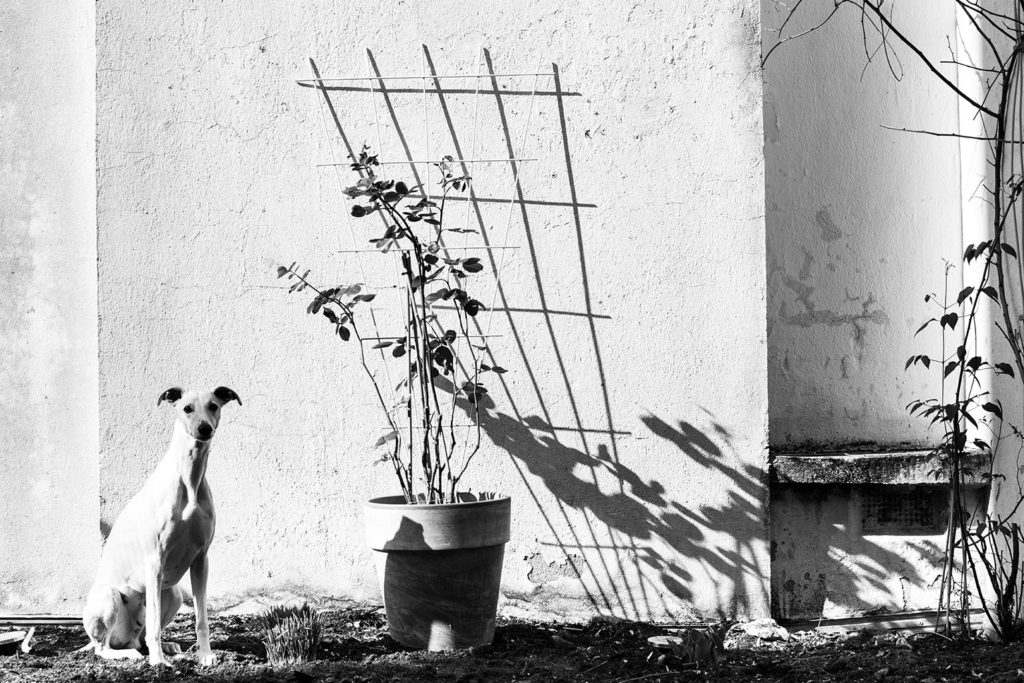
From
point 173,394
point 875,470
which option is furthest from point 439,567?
point 875,470

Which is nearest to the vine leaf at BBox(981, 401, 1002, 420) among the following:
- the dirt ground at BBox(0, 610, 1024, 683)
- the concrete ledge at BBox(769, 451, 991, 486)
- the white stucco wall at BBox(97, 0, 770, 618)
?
the concrete ledge at BBox(769, 451, 991, 486)

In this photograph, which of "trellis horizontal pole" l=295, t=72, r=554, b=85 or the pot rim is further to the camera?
"trellis horizontal pole" l=295, t=72, r=554, b=85

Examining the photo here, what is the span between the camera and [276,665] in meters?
3.32

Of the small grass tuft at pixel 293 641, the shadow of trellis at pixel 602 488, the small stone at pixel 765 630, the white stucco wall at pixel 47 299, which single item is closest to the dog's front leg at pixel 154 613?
the small grass tuft at pixel 293 641

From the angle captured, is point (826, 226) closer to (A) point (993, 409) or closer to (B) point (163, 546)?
(A) point (993, 409)

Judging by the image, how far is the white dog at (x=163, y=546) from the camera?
10.6 feet

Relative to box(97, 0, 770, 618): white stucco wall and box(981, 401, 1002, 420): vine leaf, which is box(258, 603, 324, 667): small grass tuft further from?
box(981, 401, 1002, 420): vine leaf

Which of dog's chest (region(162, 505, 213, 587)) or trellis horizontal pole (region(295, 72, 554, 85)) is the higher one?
trellis horizontal pole (region(295, 72, 554, 85))

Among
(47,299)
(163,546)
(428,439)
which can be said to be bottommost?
(163,546)

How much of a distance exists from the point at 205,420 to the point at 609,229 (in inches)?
68.0

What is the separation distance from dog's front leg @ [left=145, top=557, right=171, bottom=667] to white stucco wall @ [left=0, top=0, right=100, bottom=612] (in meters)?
1.11

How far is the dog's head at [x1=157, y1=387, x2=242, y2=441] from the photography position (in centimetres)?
318

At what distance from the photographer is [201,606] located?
3.32 meters

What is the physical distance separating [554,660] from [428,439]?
3.02 feet
